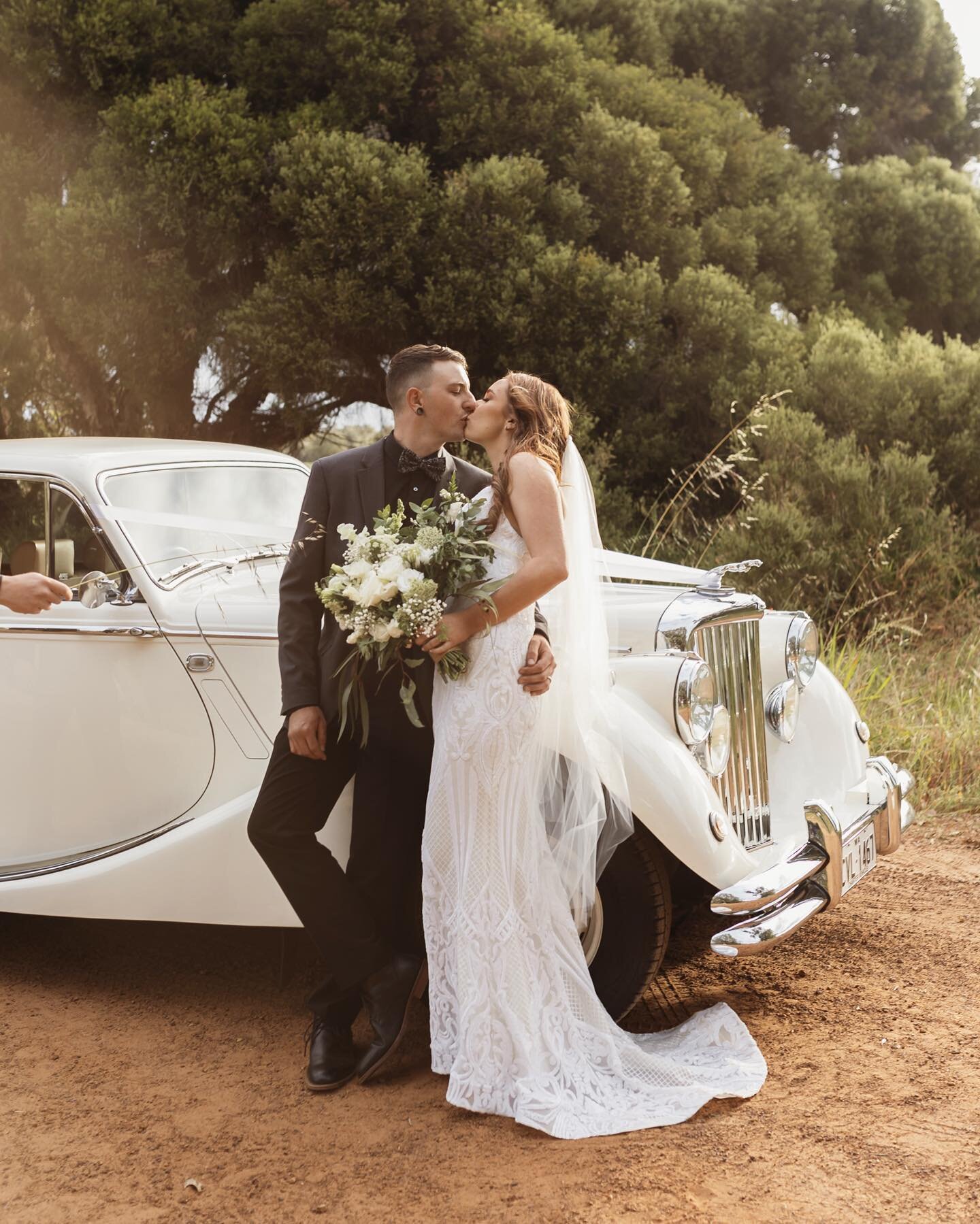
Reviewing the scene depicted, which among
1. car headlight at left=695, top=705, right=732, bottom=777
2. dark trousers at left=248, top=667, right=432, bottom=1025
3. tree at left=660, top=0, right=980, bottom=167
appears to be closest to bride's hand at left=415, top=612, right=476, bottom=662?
dark trousers at left=248, top=667, right=432, bottom=1025

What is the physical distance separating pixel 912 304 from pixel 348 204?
6.92 m

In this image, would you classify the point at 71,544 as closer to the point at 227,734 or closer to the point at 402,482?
the point at 227,734

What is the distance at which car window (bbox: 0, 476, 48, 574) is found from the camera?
3.90m

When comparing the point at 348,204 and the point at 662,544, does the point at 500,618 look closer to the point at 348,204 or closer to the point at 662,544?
the point at 662,544

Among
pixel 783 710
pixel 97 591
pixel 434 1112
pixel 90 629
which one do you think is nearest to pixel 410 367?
pixel 97 591

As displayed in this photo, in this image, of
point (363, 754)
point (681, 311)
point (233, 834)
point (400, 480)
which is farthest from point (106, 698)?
point (681, 311)

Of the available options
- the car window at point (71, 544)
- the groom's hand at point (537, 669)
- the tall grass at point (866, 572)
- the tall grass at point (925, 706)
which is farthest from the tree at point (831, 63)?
the groom's hand at point (537, 669)

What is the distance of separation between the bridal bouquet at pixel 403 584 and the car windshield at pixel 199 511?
0.92m

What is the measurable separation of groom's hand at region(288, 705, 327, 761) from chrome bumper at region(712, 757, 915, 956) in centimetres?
110

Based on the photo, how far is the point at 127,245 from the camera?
950cm

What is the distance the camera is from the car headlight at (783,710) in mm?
3902

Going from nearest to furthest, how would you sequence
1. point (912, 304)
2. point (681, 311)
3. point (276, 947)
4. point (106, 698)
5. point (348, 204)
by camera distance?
point (106, 698)
point (276, 947)
point (348, 204)
point (681, 311)
point (912, 304)

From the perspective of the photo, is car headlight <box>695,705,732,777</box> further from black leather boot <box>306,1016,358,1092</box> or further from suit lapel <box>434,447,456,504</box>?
black leather boot <box>306,1016,358,1092</box>

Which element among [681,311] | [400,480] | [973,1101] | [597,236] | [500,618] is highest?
[597,236]
